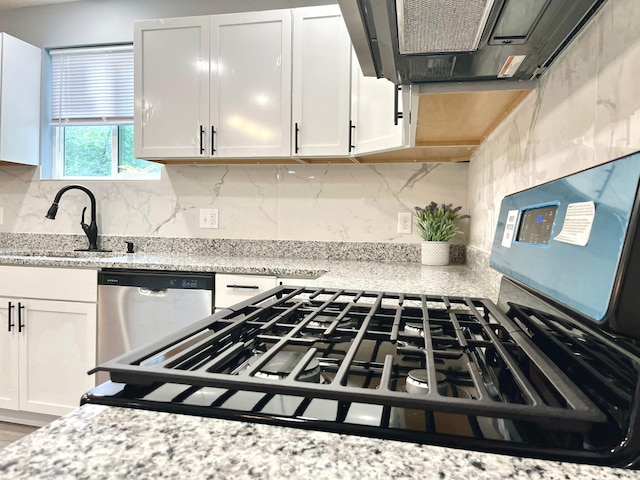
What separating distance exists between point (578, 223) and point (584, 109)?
45cm

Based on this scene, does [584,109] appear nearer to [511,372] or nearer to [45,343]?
[511,372]

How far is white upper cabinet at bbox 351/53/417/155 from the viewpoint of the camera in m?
1.96

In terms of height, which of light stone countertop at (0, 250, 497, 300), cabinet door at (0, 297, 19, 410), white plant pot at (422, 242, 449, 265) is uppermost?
white plant pot at (422, 242, 449, 265)

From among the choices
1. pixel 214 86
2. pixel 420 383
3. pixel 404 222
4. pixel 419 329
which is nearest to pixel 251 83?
pixel 214 86

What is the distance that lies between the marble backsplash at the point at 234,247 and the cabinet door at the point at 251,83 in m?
0.60

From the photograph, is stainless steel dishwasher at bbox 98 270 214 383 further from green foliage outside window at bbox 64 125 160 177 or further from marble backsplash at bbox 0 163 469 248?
green foliage outside window at bbox 64 125 160 177

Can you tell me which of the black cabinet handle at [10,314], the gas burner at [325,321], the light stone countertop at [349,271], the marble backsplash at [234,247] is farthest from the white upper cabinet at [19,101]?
the gas burner at [325,321]

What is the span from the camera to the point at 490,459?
366mm

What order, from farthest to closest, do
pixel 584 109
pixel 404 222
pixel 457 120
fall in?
pixel 404 222 → pixel 457 120 → pixel 584 109

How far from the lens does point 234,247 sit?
2670 mm

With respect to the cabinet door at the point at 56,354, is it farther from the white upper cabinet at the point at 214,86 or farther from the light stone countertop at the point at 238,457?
the light stone countertop at the point at 238,457

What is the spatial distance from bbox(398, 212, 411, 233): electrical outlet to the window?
1.66m

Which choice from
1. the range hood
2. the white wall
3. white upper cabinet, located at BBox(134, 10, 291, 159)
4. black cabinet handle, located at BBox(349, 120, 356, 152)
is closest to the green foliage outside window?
white upper cabinet, located at BBox(134, 10, 291, 159)

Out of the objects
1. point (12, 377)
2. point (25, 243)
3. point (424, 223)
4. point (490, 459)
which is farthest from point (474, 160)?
point (25, 243)
